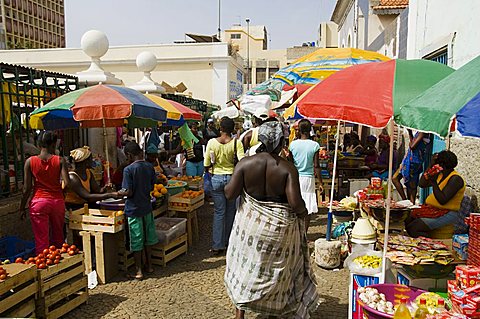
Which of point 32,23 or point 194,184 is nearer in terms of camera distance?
point 194,184

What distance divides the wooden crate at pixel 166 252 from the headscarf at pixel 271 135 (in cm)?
288

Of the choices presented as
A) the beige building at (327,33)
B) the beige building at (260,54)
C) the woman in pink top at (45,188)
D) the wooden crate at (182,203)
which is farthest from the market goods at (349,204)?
the beige building at (260,54)

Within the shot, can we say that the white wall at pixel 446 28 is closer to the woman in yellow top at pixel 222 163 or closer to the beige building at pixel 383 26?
the beige building at pixel 383 26

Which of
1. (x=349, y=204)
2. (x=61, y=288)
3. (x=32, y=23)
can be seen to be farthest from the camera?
(x=32, y=23)

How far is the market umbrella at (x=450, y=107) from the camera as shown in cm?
216

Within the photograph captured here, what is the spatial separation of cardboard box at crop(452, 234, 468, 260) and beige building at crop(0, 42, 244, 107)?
21930mm

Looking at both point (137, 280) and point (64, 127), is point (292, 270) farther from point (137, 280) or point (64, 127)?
point (64, 127)

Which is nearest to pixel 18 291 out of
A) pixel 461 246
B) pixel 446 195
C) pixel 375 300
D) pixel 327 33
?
pixel 375 300

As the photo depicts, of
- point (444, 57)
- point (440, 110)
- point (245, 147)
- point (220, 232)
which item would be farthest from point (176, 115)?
point (440, 110)

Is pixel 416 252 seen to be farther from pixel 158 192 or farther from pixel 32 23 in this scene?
pixel 32 23

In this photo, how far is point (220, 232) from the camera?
248 inches

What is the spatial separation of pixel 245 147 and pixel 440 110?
4.09 meters

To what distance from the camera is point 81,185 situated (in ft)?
17.8

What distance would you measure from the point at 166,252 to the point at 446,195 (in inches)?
154
